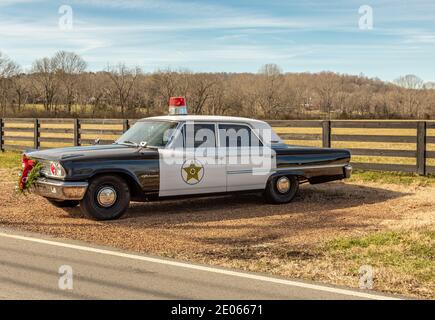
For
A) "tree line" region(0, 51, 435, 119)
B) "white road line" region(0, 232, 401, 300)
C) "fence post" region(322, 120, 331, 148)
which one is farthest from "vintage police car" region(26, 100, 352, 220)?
"tree line" region(0, 51, 435, 119)

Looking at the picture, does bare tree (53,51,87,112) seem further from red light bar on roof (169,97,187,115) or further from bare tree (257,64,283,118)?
red light bar on roof (169,97,187,115)

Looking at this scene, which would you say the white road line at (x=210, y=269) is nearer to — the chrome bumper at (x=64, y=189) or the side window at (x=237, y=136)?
the chrome bumper at (x=64, y=189)

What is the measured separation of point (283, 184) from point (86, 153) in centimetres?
371

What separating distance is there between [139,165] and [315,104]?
10372 centimetres

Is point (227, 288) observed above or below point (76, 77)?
below

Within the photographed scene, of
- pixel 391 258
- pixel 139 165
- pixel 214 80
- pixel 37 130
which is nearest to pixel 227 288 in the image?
pixel 391 258

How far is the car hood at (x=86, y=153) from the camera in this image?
8.92 metres

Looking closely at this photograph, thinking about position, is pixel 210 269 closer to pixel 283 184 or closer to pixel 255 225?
pixel 255 225

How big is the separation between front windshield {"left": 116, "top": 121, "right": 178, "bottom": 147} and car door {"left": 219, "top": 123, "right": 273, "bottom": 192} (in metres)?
0.96

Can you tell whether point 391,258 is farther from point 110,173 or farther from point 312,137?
point 312,137

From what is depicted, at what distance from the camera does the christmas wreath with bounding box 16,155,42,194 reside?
9.12 meters

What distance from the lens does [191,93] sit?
105m

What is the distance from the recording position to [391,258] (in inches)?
267

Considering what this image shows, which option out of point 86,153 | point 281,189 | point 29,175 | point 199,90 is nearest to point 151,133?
point 86,153
